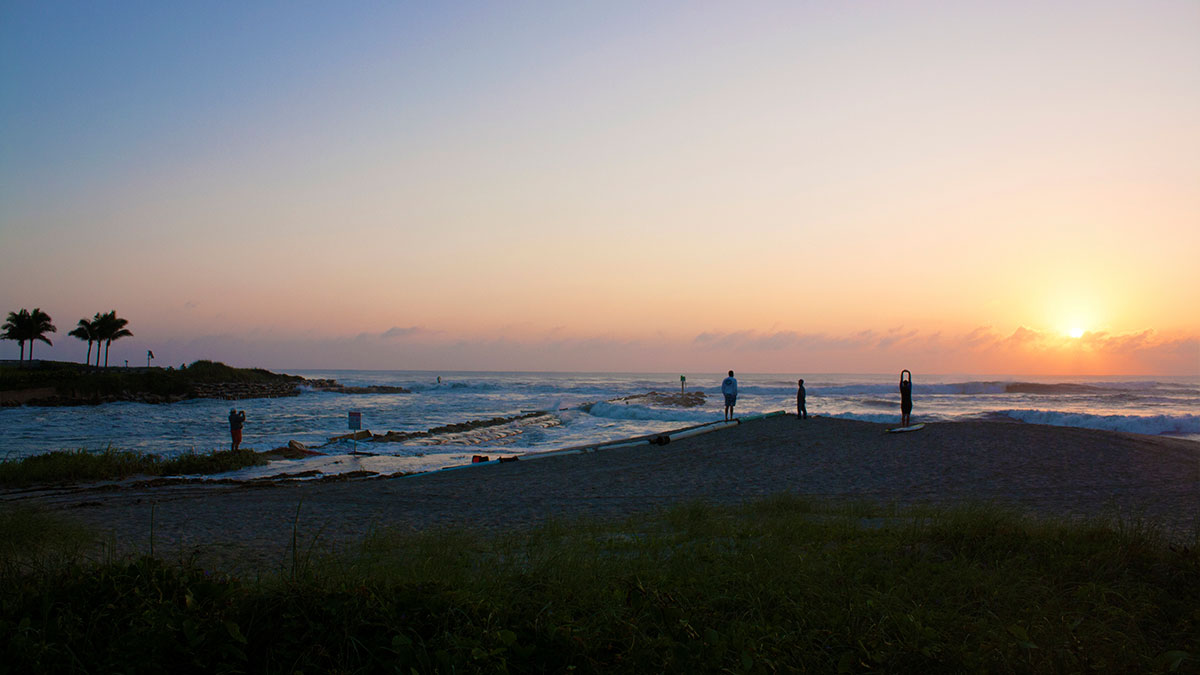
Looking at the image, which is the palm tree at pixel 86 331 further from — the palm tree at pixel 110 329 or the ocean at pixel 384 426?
the ocean at pixel 384 426

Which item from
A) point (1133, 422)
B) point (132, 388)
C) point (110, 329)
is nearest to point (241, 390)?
point (132, 388)

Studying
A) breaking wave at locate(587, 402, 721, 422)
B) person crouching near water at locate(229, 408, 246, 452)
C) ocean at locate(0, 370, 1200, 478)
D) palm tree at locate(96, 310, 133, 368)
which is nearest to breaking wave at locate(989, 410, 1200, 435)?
ocean at locate(0, 370, 1200, 478)

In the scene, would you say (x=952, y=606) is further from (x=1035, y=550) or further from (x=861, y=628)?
(x=1035, y=550)

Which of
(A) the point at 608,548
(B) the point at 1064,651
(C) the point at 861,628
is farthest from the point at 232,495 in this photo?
(B) the point at 1064,651

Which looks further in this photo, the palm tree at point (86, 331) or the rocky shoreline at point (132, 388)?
the palm tree at point (86, 331)

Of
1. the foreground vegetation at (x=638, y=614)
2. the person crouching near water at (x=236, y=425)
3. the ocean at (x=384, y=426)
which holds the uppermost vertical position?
the foreground vegetation at (x=638, y=614)

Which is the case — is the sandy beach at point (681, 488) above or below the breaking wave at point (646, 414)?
above

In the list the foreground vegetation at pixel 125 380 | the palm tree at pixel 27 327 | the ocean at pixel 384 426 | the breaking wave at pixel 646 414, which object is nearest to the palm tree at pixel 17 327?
the palm tree at pixel 27 327

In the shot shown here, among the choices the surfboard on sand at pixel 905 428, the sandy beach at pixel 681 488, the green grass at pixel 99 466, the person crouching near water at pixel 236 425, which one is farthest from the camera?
the person crouching near water at pixel 236 425

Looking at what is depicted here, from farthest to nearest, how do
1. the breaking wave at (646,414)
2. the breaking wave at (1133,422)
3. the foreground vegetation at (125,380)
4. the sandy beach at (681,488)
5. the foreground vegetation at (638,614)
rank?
the foreground vegetation at (125,380) < the breaking wave at (646,414) < the breaking wave at (1133,422) < the sandy beach at (681,488) < the foreground vegetation at (638,614)

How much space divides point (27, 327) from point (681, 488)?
83201 millimetres

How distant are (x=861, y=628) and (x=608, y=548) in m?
2.59

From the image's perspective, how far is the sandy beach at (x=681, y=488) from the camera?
8.51 meters

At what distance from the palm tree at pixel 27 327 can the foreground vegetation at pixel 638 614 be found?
8462 centimetres
